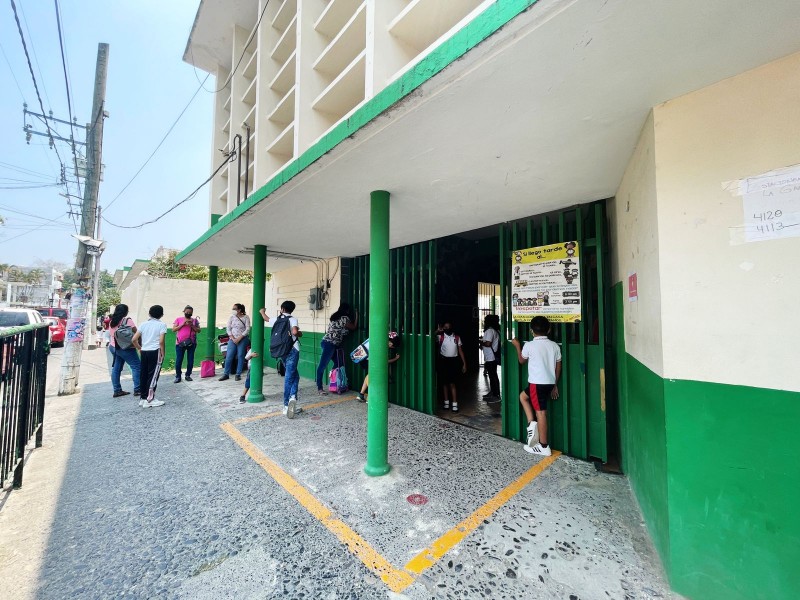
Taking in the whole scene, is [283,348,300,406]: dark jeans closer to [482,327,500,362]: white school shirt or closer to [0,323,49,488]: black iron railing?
[0,323,49,488]: black iron railing

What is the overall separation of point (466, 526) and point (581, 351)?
7.57ft

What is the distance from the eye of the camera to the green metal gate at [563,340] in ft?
11.9

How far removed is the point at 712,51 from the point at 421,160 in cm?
178

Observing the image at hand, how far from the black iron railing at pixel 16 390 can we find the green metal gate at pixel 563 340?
3193 millimetres

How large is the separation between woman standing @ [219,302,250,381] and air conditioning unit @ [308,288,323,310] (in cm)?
147

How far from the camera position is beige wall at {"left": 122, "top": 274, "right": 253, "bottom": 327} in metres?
13.4

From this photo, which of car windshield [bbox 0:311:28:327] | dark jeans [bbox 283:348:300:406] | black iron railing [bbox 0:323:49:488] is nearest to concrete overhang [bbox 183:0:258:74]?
black iron railing [bbox 0:323:49:488]

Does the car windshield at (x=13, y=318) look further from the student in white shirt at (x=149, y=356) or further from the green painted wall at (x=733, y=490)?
the green painted wall at (x=733, y=490)

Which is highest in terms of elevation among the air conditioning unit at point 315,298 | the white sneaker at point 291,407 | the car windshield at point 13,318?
the air conditioning unit at point 315,298

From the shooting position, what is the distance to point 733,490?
67.6 inches

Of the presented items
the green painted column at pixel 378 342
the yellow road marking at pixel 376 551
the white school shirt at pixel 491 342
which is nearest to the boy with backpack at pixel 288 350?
the yellow road marking at pixel 376 551

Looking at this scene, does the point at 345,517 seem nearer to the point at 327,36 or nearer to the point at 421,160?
the point at 421,160

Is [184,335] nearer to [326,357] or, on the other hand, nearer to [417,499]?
[326,357]

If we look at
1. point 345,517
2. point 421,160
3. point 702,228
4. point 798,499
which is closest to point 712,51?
point 702,228
